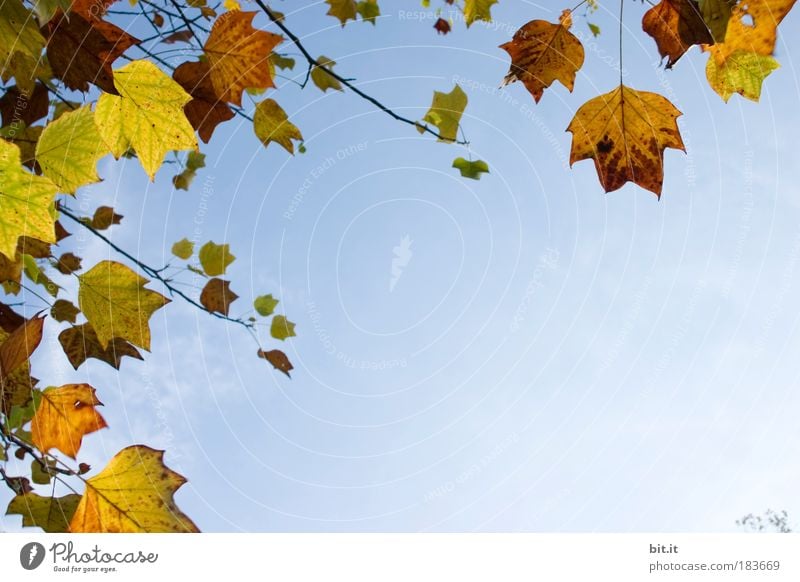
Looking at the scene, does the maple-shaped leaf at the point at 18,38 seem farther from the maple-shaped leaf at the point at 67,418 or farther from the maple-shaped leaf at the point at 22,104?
the maple-shaped leaf at the point at 67,418

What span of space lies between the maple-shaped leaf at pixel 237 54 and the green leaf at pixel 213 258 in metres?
0.43

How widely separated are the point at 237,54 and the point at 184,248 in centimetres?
53

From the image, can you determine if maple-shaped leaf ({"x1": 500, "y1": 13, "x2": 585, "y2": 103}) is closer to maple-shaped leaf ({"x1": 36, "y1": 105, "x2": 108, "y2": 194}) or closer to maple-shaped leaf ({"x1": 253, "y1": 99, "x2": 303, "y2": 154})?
maple-shaped leaf ({"x1": 253, "y1": 99, "x2": 303, "y2": 154})

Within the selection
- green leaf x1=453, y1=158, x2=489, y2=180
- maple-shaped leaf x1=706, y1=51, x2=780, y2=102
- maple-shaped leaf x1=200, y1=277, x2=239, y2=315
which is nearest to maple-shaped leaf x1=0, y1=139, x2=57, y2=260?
maple-shaped leaf x1=200, y1=277, x2=239, y2=315

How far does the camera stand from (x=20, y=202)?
2.29 feet

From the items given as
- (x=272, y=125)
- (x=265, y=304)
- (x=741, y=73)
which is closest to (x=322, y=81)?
(x=272, y=125)

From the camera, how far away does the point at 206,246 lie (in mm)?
1309

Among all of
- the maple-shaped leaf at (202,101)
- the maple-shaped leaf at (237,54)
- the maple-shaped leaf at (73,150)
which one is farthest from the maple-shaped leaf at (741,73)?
the maple-shaped leaf at (73,150)

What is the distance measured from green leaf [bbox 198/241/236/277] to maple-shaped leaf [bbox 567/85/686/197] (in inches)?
32.1

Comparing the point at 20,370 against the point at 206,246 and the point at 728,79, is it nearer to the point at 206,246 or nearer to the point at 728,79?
the point at 206,246

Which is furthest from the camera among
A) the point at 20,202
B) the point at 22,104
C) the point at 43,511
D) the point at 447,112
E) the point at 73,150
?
the point at 447,112

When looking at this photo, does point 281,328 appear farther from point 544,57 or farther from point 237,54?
point 544,57

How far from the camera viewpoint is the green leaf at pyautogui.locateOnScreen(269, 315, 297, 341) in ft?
4.66

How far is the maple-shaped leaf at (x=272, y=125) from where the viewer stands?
113 centimetres
